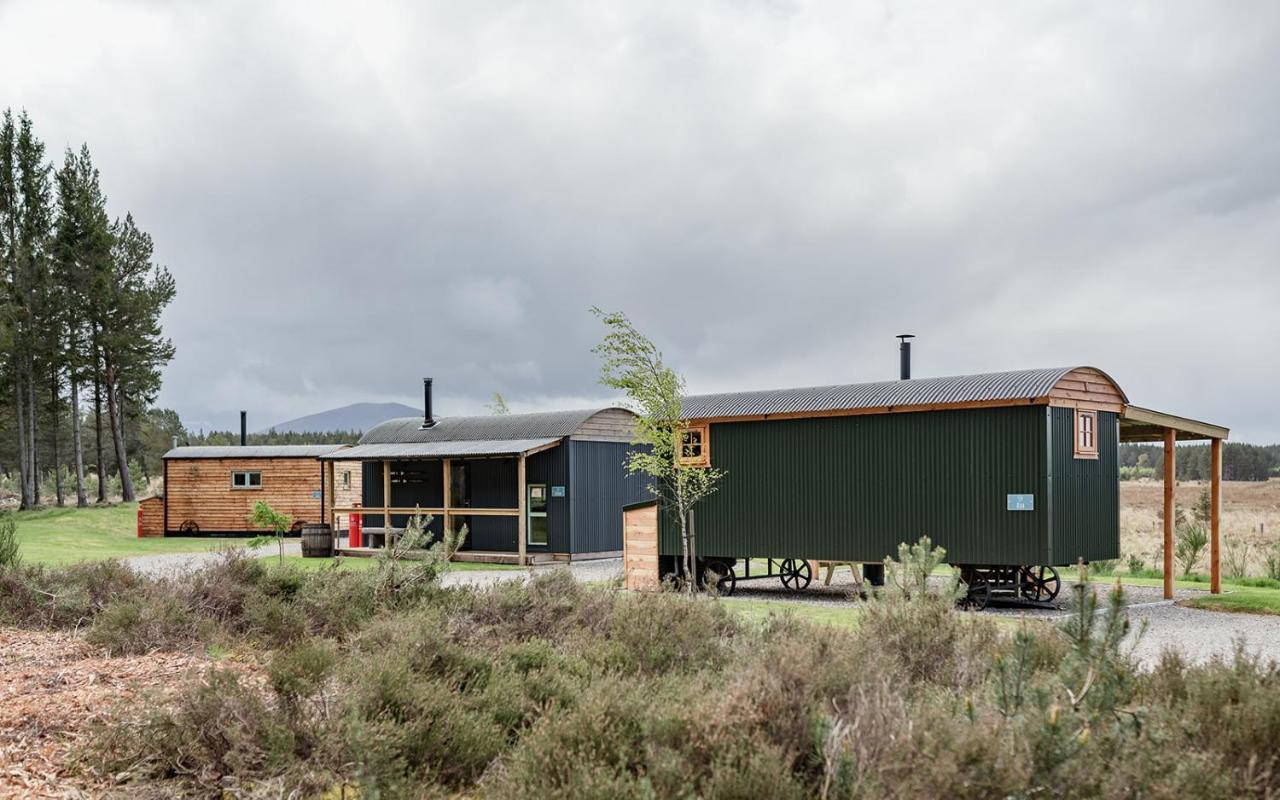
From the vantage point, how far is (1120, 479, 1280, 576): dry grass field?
25.2 metres

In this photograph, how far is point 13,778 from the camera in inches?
210

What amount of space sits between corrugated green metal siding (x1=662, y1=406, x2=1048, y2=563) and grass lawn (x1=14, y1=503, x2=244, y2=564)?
33.0 ft

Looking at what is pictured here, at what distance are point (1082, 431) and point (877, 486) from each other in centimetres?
287

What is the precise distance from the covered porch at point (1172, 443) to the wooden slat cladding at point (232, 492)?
22464 mm

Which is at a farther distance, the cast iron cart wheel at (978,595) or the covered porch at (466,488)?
the covered porch at (466,488)

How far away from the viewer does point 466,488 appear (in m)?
24.4

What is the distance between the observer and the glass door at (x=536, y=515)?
2309 cm

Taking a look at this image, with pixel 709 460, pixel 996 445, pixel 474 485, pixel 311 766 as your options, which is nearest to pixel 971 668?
pixel 311 766

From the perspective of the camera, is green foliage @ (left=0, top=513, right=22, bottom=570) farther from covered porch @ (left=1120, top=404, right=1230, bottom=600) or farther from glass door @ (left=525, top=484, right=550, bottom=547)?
covered porch @ (left=1120, top=404, right=1230, bottom=600)

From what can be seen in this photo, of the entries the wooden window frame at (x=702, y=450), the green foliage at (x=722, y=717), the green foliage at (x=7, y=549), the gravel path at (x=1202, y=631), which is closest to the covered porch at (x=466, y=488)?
the wooden window frame at (x=702, y=450)

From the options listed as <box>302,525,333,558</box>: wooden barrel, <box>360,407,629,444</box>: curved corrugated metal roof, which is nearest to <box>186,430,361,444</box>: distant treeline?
<box>360,407,629,444</box>: curved corrugated metal roof

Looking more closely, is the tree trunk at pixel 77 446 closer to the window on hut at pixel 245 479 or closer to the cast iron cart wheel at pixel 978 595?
the window on hut at pixel 245 479

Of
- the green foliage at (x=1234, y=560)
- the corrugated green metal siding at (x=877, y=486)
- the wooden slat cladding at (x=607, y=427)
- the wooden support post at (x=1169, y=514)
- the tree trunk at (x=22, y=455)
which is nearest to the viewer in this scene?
the corrugated green metal siding at (x=877, y=486)

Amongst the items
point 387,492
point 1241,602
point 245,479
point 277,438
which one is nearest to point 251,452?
point 245,479
